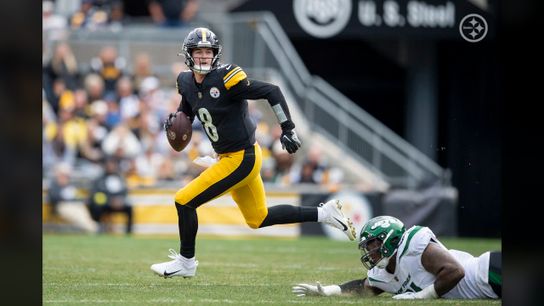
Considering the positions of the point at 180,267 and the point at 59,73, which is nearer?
the point at 180,267

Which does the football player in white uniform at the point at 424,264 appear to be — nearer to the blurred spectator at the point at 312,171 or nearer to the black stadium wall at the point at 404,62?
the black stadium wall at the point at 404,62

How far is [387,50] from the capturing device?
58.5ft

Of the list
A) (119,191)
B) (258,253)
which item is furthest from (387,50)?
(258,253)

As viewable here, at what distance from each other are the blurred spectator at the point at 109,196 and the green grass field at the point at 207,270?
66 centimetres

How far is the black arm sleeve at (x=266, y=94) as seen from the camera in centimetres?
672

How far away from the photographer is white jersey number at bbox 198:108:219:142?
684 centimetres

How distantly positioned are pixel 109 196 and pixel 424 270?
8.57m

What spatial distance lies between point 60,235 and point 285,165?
10.7 feet

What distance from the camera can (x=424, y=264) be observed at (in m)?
5.81

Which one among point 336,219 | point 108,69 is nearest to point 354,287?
point 336,219

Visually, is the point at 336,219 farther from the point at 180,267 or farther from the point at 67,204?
the point at 67,204
